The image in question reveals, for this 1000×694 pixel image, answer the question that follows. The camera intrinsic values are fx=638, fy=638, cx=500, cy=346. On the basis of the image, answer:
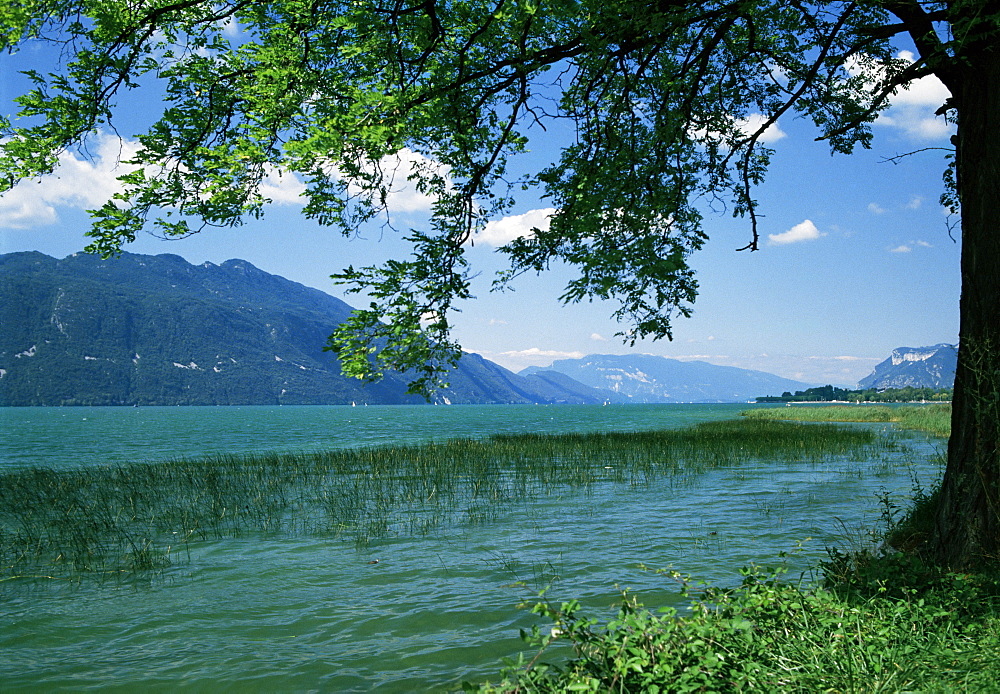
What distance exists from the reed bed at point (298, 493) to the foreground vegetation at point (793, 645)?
7782 millimetres

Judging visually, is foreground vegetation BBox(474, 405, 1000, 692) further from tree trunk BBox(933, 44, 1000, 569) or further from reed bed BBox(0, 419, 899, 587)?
reed bed BBox(0, 419, 899, 587)

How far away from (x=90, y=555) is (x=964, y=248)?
1320 cm

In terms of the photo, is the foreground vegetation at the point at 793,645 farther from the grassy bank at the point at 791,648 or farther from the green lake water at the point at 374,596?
the green lake water at the point at 374,596

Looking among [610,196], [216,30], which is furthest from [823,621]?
[216,30]

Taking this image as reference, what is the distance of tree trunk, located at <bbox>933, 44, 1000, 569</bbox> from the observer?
6.20 metres

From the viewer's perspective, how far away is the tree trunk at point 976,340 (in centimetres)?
620

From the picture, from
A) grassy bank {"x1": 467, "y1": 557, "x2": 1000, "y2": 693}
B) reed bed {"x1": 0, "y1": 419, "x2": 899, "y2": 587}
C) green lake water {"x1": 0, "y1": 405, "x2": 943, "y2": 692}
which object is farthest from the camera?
reed bed {"x1": 0, "y1": 419, "x2": 899, "y2": 587}

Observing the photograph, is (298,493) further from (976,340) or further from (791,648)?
(976,340)

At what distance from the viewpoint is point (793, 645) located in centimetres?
430

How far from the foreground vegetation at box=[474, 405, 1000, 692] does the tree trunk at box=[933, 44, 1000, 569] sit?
100 centimetres

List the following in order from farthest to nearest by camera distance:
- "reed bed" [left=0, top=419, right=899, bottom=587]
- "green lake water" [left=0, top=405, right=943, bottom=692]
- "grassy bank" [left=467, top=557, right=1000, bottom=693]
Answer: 1. "reed bed" [left=0, top=419, right=899, bottom=587]
2. "green lake water" [left=0, top=405, right=943, bottom=692]
3. "grassy bank" [left=467, top=557, right=1000, bottom=693]

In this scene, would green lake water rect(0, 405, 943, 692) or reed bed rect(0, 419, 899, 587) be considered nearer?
green lake water rect(0, 405, 943, 692)

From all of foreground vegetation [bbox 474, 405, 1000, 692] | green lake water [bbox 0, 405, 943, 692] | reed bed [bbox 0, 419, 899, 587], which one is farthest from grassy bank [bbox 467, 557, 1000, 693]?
reed bed [bbox 0, 419, 899, 587]

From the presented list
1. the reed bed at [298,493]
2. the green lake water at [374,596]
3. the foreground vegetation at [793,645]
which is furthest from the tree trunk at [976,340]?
the reed bed at [298,493]
